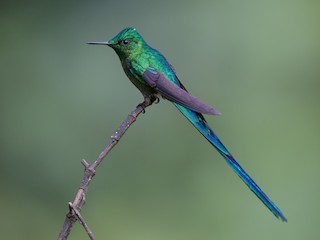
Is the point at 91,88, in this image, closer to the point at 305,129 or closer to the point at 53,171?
the point at 53,171

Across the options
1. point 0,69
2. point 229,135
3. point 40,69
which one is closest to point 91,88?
point 40,69

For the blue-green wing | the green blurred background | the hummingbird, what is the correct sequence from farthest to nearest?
the green blurred background < the hummingbird < the blue-green wing

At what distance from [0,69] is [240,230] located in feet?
4.73

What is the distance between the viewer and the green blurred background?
2.79 m

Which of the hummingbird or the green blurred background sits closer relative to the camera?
the hummingbird

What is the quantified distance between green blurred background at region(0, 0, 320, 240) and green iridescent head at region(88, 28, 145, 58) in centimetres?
110

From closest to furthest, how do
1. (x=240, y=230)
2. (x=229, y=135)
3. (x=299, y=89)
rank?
1. (x=240, y=230)
2. (x=229, y=135)
3. (x=299, y=89)

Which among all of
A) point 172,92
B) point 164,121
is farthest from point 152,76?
point 164,121

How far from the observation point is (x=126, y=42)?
1.73 metres

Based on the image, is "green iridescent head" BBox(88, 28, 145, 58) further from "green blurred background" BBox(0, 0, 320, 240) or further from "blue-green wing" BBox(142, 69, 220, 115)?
"green blurred background" BBox(0, 0, 320, 240)

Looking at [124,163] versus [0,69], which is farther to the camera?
[0,69]

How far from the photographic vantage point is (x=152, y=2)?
3129 mm

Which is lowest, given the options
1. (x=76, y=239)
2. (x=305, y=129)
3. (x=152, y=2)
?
(x=76, y=239)

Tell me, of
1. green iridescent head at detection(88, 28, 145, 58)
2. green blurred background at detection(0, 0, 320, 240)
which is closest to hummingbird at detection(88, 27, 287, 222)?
green iridescent head at detection(88, 28, 145, 58)
